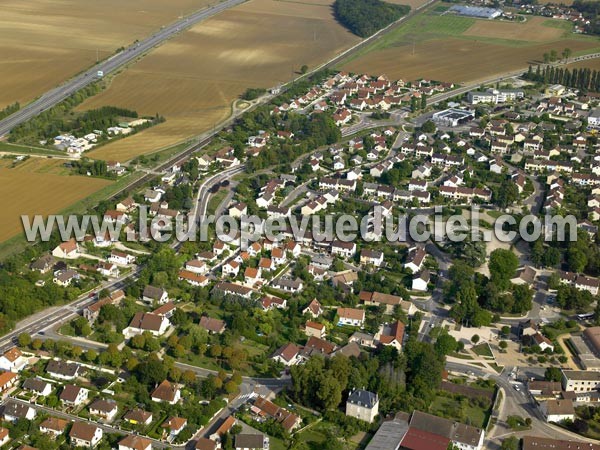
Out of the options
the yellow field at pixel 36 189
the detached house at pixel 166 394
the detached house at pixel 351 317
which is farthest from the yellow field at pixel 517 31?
the detached house at pixel 166 394

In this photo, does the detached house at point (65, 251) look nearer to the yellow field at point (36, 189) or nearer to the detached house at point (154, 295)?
the yellow field at point (36, 189)

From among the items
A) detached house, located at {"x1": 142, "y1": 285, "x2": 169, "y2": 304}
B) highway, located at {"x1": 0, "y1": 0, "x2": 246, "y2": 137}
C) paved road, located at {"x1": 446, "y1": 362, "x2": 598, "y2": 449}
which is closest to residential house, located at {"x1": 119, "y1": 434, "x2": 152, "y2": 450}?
detached house, located at {"x1": 142, "y1": 285, "x2": 169, "y2": 304}

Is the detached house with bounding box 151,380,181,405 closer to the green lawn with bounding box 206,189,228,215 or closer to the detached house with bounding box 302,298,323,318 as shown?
the detached house with bounding box 302,298,323,318

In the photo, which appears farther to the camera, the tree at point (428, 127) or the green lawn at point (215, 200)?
the tree at point (428, 127)

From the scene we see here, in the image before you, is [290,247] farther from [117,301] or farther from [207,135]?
[207,135]

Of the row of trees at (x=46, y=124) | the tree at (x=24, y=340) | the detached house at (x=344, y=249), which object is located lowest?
the tree at (x=24, y=340)

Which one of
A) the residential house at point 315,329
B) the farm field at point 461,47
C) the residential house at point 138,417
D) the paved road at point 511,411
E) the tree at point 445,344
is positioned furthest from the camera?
the farm field at point 461,47
